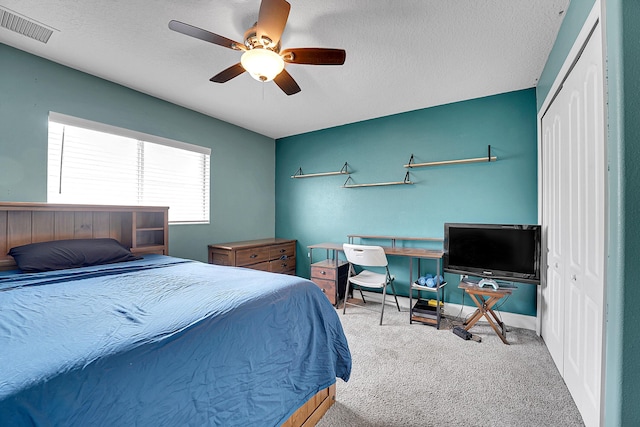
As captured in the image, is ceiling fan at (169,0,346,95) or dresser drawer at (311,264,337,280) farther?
dresser drawer at (311,264,337,280)

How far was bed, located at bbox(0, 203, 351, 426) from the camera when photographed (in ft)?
2.38

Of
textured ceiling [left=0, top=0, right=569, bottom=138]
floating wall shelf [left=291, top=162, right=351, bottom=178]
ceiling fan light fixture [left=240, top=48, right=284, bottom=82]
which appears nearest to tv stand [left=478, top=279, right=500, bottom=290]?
textured ceiling [left=0, top=0, right=569, bottom=138]

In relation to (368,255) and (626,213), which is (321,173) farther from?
(626,213)

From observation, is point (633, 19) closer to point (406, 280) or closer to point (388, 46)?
point (388, 46)

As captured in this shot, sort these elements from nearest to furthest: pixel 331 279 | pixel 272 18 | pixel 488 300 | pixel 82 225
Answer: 1. pixel 272 18
2. pixel 82 225
3. pixel 488 300
4. pixel 331 279

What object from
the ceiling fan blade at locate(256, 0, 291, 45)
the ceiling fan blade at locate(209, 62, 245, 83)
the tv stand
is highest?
the ceiling fan blade at locate(256, 0, 291, 45)

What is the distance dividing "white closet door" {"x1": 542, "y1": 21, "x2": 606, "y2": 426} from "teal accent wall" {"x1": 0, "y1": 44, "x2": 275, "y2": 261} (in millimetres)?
3639

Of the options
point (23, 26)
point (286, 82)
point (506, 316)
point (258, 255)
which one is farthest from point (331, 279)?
point (23, 26)

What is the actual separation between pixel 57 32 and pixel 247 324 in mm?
2544

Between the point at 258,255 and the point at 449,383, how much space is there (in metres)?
2.61

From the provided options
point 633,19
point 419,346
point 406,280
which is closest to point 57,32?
point 633,19

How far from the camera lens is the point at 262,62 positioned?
1.71 m

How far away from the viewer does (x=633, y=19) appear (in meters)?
0.94

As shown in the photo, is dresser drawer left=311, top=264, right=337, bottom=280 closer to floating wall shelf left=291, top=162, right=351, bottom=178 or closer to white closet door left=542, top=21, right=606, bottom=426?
floating wall shelf left=291, top=162, right=351, bottom=178
